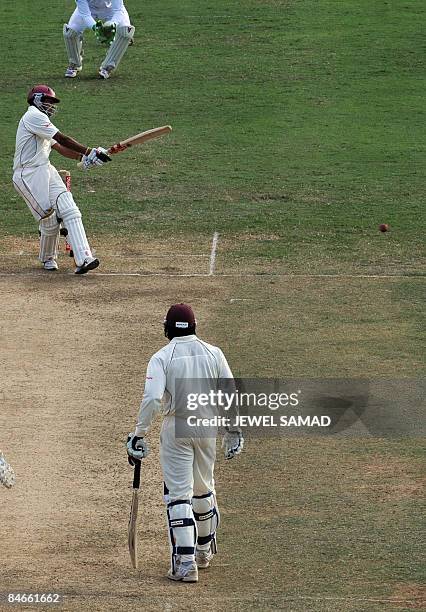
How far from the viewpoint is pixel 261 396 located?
1424 centimetres

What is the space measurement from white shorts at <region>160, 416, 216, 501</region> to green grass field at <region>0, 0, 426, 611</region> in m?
0.68

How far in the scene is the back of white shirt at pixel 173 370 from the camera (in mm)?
10523

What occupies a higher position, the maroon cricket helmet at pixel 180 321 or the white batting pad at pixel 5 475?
the maroon cricket helmet at pixel 180 321

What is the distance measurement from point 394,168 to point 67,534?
12.8 m

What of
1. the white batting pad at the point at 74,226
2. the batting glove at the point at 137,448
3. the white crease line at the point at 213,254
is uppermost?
the batting glove at the point at 137,448

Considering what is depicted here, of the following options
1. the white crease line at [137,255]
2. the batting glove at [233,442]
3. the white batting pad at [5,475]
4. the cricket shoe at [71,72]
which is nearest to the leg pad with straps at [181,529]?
the batting glove at [233,442]

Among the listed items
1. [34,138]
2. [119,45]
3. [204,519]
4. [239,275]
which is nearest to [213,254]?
[239,275]

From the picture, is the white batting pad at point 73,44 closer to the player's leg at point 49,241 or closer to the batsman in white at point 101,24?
the batsman in white at point 101,24

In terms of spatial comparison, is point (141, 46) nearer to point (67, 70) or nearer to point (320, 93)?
point (67, 70)

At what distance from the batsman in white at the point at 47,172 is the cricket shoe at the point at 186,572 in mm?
8148

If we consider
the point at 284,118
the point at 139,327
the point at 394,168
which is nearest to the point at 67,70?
the point at 284,118

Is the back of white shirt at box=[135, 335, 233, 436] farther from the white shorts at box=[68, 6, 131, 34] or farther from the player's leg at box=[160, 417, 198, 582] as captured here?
the white shorts at box=[68, 6, 131, 34]

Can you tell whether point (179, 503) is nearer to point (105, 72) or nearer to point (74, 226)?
point (74, 226)

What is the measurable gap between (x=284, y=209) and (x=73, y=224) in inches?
163
